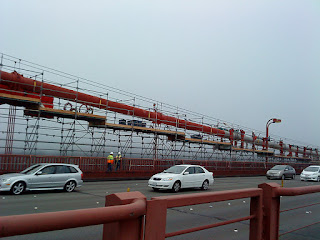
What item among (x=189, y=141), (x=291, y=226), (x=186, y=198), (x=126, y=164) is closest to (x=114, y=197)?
(x=186, y=198)

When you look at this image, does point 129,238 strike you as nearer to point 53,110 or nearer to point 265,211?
point 265,211

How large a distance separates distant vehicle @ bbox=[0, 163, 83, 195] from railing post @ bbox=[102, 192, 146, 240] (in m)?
13.4

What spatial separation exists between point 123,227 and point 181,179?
15.2 meters

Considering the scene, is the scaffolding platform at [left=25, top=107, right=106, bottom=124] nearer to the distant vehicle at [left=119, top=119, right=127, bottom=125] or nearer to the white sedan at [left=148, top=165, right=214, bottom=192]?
the distant vehicle at [left=119, top=119, right=127, bottom=125]

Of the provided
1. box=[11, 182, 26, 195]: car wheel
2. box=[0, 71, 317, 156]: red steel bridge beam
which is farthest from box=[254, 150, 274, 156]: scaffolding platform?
box=[11, 182, 26, 195]: car wheel

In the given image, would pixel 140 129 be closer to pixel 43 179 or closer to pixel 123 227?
pixel 43 179

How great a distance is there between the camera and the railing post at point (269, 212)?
10.9 feet

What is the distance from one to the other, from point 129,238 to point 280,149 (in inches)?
2250

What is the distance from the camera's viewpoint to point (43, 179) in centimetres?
1469

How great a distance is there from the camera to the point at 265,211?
132 inches

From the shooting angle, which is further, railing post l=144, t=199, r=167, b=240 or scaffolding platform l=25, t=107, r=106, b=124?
scaffolding platform l=25, t=107, r=106, b=124

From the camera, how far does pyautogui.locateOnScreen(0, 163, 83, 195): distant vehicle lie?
13797 millimetres

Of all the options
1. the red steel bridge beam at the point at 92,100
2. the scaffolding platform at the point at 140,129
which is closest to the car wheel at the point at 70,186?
the red steel bridge beam at the point at 92,100

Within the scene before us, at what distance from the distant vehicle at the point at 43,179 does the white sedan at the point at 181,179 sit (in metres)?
4.21
